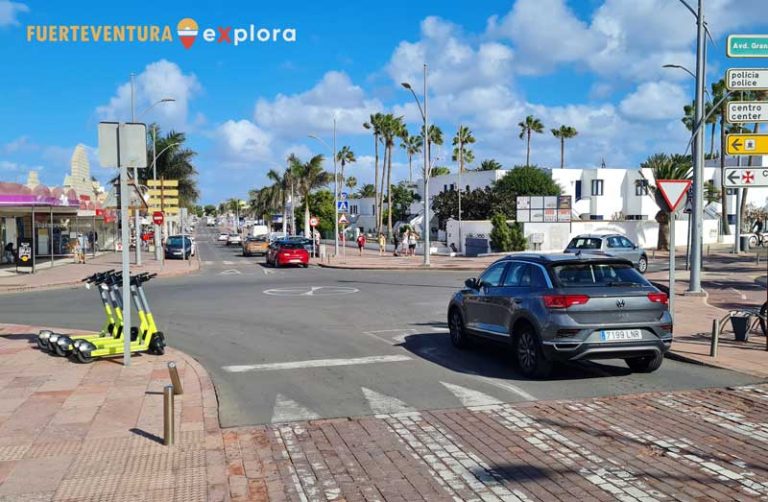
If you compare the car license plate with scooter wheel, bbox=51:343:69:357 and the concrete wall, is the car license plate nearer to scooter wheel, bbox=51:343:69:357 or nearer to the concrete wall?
scooter wheel, bbox=51:343:69:357

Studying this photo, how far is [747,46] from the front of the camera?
12.1 metres

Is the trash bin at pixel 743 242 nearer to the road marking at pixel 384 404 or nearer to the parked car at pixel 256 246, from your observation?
the parked car at pixel 256 246

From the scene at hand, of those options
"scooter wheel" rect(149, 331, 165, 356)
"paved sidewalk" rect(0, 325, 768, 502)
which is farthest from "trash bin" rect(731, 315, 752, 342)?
"scooter wheel" rect(149, 331, 165, 356)

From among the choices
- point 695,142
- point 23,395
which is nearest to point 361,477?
point 23,395

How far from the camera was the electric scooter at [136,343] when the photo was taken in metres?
10.4

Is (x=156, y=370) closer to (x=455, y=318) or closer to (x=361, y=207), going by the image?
(x=455, y=318)

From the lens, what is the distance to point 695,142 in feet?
65.2

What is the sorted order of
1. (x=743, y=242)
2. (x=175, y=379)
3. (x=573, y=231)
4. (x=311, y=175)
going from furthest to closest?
(x=311, y=175) → (x=573, y=231) → (x=743, y=242) → (x=175, y=379)

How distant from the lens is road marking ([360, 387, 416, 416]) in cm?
783

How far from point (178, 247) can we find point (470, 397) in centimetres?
3950

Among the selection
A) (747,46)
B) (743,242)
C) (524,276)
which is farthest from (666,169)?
(524,276)

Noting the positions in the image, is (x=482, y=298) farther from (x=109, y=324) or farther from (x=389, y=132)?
(x=389, y=132)

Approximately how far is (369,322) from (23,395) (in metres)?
7.72

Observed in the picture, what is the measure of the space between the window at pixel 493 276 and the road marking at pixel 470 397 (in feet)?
6.94
